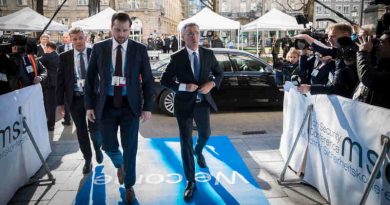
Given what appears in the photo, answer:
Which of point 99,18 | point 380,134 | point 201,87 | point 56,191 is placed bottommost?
point 56,191

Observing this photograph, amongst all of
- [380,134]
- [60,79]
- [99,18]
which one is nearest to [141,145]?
[60,79]

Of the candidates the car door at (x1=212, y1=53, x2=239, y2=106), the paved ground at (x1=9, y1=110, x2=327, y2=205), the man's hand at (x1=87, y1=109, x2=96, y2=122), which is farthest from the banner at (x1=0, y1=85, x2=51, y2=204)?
the car door at (x1=212, y1=53, x2=239, y2=106)

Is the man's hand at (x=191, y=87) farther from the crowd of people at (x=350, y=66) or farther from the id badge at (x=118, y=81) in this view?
the crowd of people at (x=350, y=66)

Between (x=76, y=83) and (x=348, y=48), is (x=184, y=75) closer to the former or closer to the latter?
(x=76, y=83)

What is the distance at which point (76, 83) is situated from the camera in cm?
480

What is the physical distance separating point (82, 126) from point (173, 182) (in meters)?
1.41

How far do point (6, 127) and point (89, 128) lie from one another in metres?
1.17

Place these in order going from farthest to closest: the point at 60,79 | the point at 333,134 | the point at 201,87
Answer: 1. the point at 60,79
2. the point at 201,87
3. the point at 333,134

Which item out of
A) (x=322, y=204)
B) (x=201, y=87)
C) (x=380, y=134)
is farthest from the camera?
(x=201, y=87)

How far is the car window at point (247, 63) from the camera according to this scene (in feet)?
29.4

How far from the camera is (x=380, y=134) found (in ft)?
9.43

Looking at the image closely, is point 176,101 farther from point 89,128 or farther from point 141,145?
point 141,145

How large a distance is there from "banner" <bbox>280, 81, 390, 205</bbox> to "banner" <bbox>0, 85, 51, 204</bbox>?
3.34m

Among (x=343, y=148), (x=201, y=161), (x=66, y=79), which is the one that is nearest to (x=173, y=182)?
(x=201, y=161)
